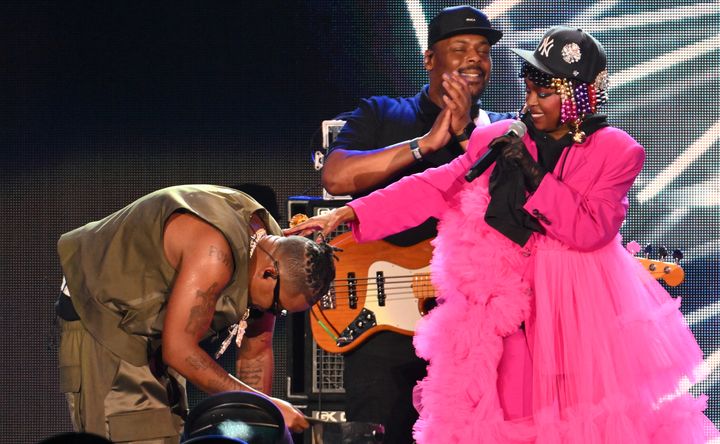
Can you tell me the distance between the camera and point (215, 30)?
5.34m

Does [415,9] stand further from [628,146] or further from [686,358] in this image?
[686,358]

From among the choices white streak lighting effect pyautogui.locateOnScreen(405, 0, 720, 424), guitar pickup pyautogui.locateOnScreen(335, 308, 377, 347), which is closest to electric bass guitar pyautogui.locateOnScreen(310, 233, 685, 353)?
guitar pickup pyautogui.locateOnScreen(335, 308, 377, 347)

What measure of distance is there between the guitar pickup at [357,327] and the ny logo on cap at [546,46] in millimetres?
1434

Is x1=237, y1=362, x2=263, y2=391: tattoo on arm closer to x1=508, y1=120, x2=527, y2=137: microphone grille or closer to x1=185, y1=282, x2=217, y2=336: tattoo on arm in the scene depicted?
x1=185, y1=282, x2=217, y2=336: tattoo on arm

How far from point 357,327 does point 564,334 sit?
1.30 meters

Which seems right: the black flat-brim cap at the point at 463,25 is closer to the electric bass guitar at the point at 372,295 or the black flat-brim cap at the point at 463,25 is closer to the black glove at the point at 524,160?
the electric bass guitar at the point at 372,295

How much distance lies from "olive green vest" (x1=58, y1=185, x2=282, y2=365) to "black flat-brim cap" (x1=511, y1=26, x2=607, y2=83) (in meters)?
1.11

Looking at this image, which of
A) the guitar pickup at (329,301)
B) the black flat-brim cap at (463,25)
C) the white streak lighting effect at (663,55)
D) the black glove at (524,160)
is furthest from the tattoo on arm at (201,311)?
the white streak lighting effect at (663,55)

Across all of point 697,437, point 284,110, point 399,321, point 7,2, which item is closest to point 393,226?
point 399,321

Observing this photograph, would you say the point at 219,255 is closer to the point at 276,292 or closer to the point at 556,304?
the point at 276,292

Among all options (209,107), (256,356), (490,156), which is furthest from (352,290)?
(209,107)

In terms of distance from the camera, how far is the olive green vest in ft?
9.78

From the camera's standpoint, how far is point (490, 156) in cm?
305

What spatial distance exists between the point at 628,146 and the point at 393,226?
0.92 m
